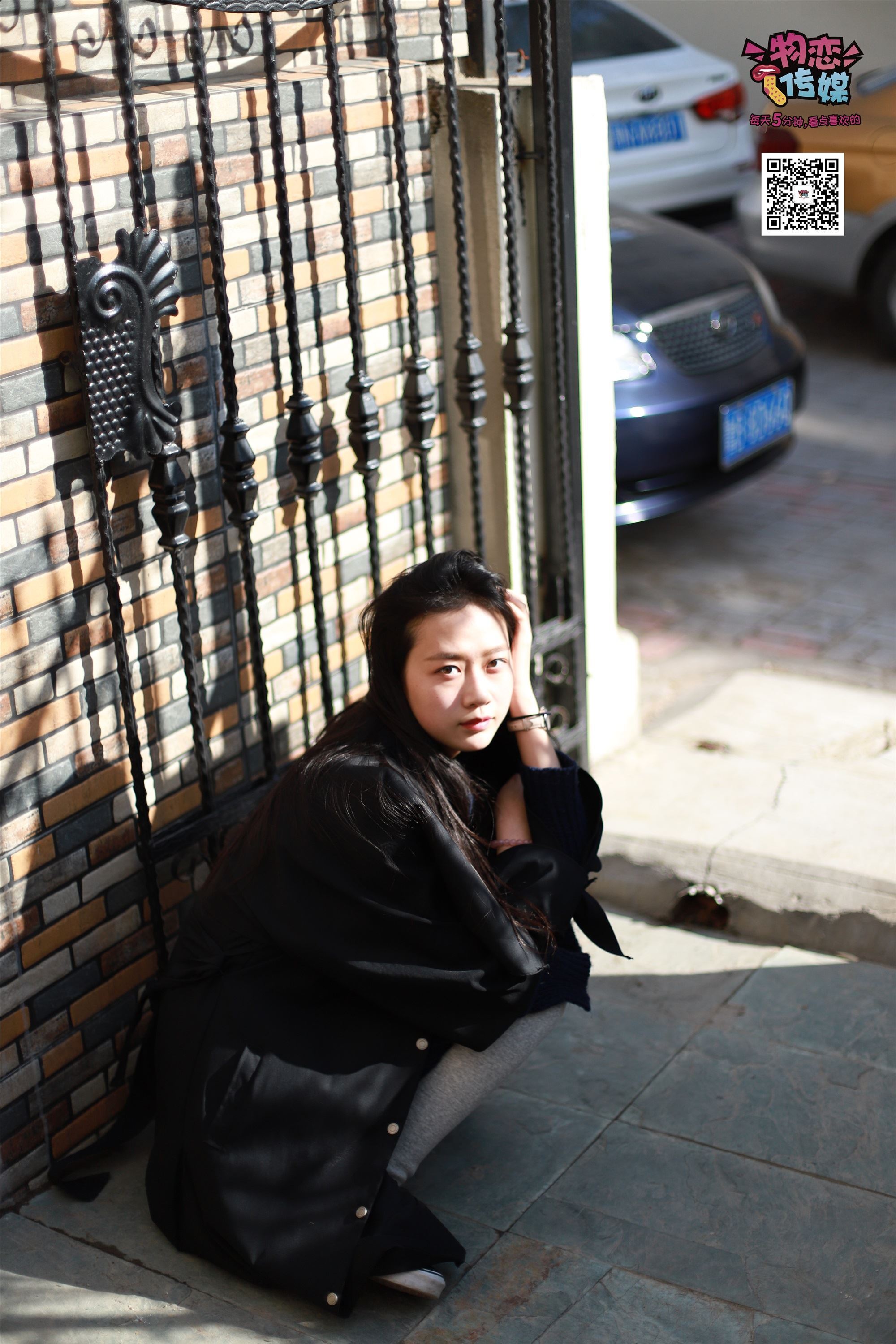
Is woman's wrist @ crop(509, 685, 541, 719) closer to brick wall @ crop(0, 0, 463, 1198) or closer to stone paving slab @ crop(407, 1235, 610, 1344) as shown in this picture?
brick wall @ crop(0, 0, 463, 1198)

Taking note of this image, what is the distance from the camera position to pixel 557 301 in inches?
137

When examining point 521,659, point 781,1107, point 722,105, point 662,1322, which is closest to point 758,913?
point 781,1107

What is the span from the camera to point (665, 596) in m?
5.71

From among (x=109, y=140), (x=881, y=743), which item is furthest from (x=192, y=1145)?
(x=881, y=743)

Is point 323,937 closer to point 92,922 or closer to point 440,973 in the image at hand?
point 440,973

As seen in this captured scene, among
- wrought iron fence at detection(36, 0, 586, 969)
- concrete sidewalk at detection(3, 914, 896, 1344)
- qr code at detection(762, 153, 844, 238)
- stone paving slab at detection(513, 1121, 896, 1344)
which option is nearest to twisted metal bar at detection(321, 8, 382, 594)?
wrought iron fence at detection(36, 0, 586, 969)

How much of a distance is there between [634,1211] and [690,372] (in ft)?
13.0

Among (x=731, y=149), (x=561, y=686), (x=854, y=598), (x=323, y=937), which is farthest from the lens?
(x=731, y=149)

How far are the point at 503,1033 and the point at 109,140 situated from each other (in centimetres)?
167

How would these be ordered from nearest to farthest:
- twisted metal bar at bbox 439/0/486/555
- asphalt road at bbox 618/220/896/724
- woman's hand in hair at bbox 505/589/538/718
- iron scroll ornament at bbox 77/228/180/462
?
iron scroll ornament at bbox 77/228/180/462 → woman's hand in hair at bbox 505/589/538/718 → twisted metal bar at bbox 439/0/486/555 → asphalt road at bbox 618/220/896/724

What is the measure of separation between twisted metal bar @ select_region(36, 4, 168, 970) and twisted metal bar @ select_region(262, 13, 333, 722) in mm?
415

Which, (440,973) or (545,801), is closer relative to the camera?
(440,973)

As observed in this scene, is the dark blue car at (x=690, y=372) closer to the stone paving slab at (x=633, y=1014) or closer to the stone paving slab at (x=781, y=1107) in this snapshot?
the stone paving slab at (x=633, y=1014)

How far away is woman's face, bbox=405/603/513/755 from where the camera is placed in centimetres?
244
